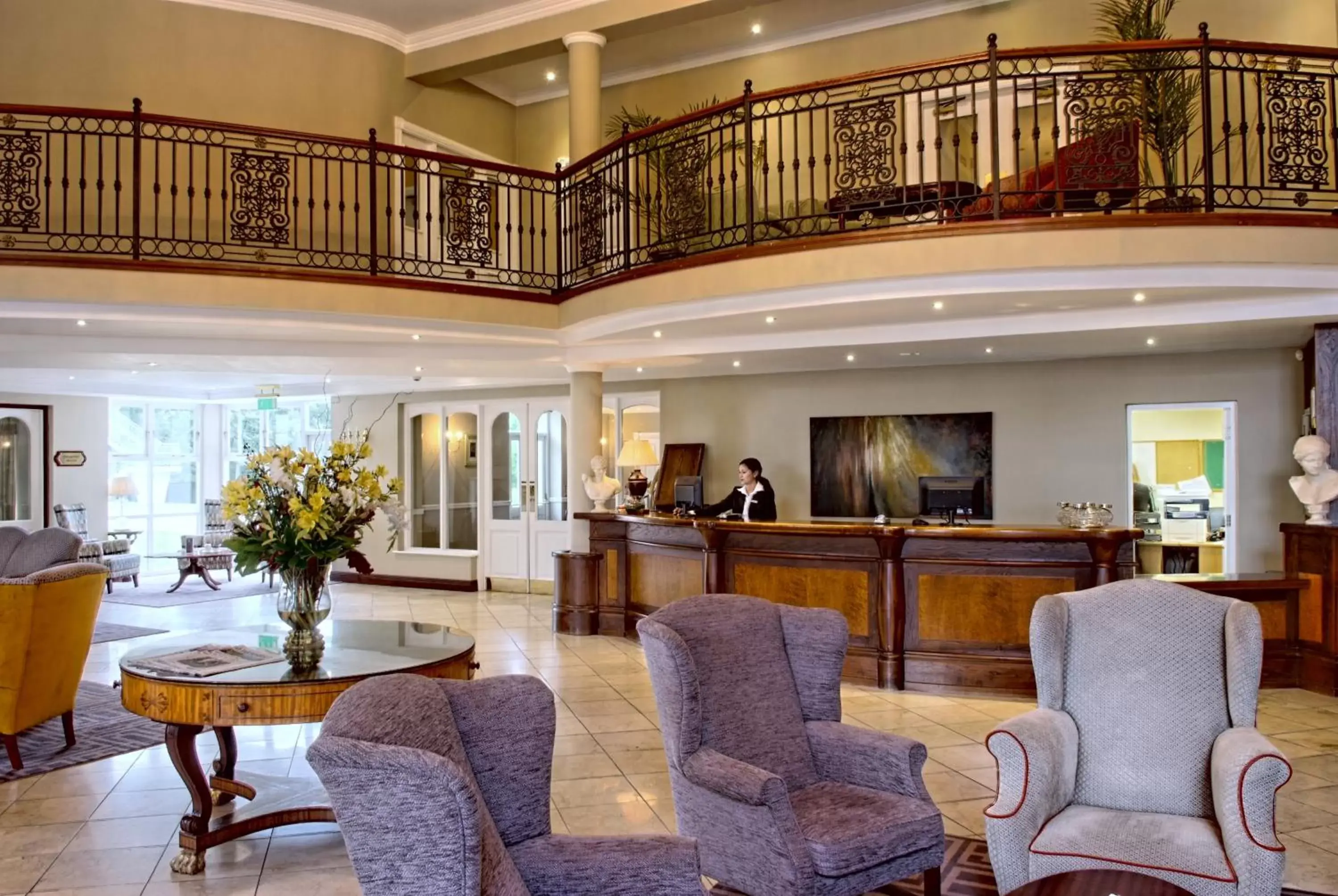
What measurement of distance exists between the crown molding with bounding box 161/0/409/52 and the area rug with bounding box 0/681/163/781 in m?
6.25

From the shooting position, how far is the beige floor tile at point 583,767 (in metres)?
4.86

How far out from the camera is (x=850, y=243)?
19.1 feet

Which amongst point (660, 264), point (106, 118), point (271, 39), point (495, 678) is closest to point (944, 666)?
point (660, 264)

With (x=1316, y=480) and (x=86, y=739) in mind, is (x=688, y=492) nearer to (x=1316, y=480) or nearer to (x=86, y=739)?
(x=1316, y=480)

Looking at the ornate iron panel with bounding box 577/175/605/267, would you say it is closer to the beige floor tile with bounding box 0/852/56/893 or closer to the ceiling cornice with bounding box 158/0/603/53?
the ceiling cornice with bounding box 158/0/603/53

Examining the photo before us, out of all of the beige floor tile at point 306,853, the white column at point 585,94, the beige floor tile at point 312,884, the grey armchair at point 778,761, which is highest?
the white column at point 585,94

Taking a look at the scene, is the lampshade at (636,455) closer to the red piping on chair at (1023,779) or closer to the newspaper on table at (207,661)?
the newspaper on table at (207,661)

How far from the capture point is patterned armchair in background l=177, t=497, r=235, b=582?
12414 millimetres

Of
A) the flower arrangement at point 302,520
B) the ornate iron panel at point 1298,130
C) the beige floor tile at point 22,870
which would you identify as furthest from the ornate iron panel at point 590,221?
the beige floor tile at point 22,870

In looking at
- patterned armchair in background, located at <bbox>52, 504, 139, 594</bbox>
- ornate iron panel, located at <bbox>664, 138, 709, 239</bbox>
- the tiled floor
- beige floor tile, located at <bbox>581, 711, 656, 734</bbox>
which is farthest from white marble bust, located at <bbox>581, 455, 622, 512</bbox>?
patterned armchair in background, located at <bbox>52, 504, 139, 594</bbox>

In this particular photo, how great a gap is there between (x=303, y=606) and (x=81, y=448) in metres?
11.8

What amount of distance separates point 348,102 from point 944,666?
7.56 meters

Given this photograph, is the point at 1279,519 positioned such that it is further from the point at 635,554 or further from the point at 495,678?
the point at 495,678

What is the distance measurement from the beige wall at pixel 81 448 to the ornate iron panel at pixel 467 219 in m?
8.64
